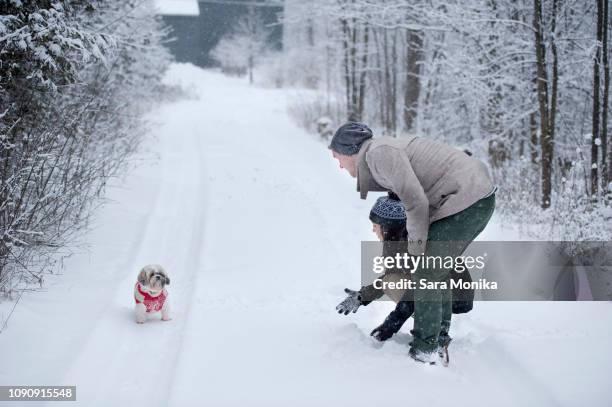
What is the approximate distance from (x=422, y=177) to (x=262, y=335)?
6.32 feet

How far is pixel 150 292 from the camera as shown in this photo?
409cm

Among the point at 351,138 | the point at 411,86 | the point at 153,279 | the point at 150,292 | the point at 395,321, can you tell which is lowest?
the point at 395,321

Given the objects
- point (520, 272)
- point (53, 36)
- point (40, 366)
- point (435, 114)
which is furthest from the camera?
point (435, 114)

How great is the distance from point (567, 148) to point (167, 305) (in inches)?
363

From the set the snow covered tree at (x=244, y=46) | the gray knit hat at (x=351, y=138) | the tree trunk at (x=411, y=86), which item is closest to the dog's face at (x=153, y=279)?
the gray knit hat at (x=351, y=138)

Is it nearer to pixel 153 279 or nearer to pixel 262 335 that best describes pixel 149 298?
pixel 153 279

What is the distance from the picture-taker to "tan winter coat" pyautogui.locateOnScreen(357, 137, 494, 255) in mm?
2873

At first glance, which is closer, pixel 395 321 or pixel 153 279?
pixel 395 321

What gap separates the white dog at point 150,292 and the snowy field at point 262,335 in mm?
170

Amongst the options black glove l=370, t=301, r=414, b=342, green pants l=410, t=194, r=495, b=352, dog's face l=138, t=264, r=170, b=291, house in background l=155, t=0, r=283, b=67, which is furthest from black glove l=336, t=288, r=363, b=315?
house in background l=155, t=0, r=283, b=67

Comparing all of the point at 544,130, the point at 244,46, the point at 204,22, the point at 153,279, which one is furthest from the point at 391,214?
the point at 204,22

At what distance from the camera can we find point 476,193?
294 cm

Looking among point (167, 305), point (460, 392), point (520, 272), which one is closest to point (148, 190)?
point (167, 305)

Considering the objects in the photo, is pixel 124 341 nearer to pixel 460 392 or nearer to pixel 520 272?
pixel 460 392
